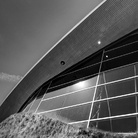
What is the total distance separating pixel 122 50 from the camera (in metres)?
9.33

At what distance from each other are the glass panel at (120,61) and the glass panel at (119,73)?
484 millimetres

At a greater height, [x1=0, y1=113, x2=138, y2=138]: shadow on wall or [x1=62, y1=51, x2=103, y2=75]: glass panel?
[x1=62, y1=51, x2=103, y2=75]: glass panel

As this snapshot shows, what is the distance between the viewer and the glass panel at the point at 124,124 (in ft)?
14.7

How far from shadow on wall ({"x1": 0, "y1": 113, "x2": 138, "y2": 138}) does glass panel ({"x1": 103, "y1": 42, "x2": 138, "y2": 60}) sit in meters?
5.25

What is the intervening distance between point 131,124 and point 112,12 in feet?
22.2

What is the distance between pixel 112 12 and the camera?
923 centimetres

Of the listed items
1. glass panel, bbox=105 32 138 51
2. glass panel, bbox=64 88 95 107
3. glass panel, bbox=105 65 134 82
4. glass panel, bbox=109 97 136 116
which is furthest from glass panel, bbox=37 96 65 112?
glass panel, bbox=105 32 138 51

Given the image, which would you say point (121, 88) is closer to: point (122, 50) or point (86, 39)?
point (122, 50)

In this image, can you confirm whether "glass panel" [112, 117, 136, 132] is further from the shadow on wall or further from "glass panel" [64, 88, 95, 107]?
"glass panel" [64, 88, 95, 107]

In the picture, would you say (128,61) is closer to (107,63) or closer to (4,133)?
(107,63)

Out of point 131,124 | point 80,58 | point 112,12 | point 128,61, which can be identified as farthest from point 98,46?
point 131,124

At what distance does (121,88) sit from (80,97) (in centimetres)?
192

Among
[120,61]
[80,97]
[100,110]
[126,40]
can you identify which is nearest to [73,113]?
[80,97]

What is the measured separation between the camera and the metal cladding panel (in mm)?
9156
